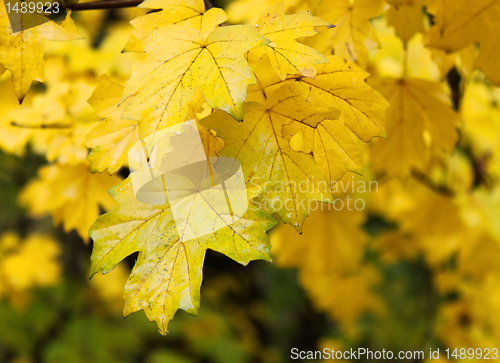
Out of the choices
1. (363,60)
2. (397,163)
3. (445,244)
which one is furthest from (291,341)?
(363,60)

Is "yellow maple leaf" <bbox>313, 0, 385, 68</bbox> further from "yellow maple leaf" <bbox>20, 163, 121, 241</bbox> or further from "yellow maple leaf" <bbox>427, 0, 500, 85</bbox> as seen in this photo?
"yellow maple leaf" <bbox>20, 163, 121, 241</bbox>

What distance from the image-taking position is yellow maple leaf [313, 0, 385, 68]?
2.23 feet

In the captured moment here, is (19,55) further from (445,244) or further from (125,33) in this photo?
(445,244)

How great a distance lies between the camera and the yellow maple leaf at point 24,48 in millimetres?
516

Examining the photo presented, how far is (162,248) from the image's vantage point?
460 millimetres

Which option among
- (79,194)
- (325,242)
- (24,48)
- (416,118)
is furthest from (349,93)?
(325,242)

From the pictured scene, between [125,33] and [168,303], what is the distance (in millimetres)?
1410

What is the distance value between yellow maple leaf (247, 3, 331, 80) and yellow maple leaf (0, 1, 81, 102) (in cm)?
31

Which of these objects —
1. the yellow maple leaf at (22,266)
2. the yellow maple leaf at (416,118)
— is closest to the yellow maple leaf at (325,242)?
the yellow maple leaf at (416,118)

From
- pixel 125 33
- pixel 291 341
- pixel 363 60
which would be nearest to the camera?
pixel 363 60

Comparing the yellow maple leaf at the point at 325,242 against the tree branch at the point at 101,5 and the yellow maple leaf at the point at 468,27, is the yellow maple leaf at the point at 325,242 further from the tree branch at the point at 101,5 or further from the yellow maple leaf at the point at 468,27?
the tree branch at the point at 101,5

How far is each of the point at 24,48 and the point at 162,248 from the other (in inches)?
14.7

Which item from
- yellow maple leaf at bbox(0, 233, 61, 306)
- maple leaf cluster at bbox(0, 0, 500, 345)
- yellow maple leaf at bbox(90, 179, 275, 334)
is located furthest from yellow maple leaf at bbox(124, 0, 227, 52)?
yellow maple leaf at bbox(0, 233, 61, 306)

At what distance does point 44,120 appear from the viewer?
3.02 ft
